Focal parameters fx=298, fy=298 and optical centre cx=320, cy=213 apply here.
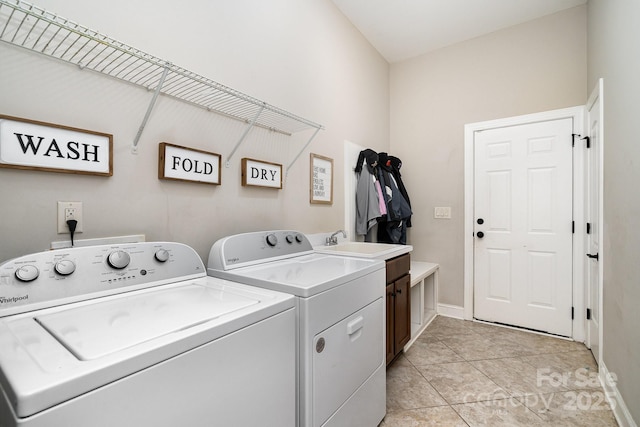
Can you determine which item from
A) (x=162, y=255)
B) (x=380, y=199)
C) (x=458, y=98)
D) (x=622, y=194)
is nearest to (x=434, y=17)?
(x=458, y=98)

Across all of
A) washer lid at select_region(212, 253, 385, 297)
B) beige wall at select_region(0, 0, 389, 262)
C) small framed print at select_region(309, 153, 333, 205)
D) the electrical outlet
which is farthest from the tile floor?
the electrical outlet

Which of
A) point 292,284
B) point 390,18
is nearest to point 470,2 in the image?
point 390,18

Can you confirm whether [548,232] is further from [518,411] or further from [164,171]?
[164,171]

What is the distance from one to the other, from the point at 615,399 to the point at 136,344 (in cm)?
246

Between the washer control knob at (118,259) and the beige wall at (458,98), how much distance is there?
3.02m

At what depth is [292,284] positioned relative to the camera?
108cm

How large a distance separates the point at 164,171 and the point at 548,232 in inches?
126

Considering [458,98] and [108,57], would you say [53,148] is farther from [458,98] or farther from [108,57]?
[458,98]

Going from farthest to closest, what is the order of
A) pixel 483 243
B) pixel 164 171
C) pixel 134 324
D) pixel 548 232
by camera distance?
pixel 483 243 < pixel 548 232 < pixel 164 171 < pixel 134 324

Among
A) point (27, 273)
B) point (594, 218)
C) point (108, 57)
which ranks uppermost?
point (108, 57)

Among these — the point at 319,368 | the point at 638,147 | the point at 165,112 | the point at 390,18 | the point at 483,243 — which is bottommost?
the point at 319,368

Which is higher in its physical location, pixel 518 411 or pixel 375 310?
pixel 375 310

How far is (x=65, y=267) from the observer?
0.91m

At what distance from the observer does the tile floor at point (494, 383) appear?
1.69m
